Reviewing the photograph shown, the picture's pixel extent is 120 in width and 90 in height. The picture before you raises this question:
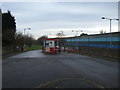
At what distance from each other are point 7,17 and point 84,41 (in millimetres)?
23101

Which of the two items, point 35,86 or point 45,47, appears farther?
point 45,47

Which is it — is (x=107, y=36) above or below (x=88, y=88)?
above

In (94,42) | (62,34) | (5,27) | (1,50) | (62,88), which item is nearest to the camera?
(62,88)

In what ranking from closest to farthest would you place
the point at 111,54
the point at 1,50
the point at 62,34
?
the point at 111,54 → the point at 1,50 → the point at 62,34

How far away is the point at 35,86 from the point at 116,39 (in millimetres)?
22419

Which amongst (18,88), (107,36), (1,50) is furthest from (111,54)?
(18,88)

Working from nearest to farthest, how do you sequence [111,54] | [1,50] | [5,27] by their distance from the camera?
[111,54] < [1,50] < [5,27]

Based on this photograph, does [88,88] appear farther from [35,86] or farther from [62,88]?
[35,86]

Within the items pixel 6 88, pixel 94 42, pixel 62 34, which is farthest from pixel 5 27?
pixel 62 34

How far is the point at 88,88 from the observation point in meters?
6.29

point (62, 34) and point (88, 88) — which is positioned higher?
point (62, 34)

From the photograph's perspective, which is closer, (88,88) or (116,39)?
(88,88)

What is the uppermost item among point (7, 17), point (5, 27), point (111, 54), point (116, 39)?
point (7, 17)

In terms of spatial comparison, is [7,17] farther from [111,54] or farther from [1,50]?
[111,54]
